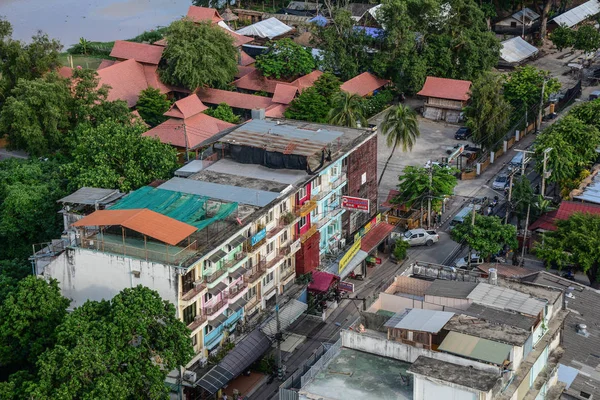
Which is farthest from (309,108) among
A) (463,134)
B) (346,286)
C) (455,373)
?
(455,373)

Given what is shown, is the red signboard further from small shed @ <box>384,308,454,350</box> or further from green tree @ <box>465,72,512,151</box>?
green tree @ <box>465,72,512,151</box>

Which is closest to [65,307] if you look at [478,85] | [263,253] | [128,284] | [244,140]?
[128,284]

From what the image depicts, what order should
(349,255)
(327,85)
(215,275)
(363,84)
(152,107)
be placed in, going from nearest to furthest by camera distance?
(215,275) < (349,255) < (152,107) < (327,85) < (363,84)

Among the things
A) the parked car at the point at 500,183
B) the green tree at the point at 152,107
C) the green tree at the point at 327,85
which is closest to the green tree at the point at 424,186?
the parked car at the point at 500,183

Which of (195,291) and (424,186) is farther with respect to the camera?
(424,186)

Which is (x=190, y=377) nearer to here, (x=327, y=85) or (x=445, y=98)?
(x=327, y=85)

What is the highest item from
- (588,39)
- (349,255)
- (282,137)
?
(588,39)

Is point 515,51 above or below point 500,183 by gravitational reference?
above
